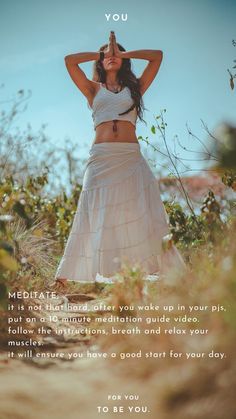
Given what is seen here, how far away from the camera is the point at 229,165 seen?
3.60 feet

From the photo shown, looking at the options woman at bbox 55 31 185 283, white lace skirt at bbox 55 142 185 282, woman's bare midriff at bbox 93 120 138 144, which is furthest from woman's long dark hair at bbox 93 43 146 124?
white lace skirt at bbox 55 142 185 282

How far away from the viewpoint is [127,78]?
10.5ft

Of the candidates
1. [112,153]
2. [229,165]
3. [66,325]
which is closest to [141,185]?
[112,153]

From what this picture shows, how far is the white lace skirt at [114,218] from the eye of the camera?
2912 mm

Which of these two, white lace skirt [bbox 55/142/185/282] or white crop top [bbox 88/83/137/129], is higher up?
white crop top [bbox 88/83/137/129]

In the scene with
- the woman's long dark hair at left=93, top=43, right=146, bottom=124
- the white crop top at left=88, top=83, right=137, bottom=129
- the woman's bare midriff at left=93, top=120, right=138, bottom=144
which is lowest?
the woman's bare midriff at left=93, top=120, right=138, bottom=144

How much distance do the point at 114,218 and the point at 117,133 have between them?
496 mm

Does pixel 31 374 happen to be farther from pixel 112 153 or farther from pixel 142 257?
pixel 112 153

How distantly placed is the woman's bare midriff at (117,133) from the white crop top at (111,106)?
3 cm

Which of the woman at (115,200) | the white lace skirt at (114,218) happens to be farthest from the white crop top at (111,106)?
the white lace skirt at (114,218)

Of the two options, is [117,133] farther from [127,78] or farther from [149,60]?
[149,60]

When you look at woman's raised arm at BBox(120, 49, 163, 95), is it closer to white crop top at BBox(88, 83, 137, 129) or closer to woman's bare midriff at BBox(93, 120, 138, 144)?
white crop top at BBox(88, 83, 137, 129)

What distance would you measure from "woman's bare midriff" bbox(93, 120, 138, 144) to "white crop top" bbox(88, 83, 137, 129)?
Result: 0.03m

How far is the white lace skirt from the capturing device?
291cm
